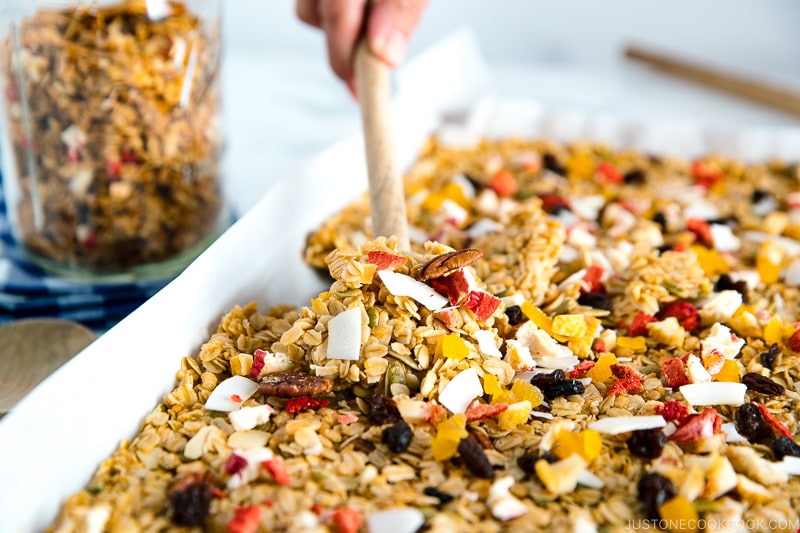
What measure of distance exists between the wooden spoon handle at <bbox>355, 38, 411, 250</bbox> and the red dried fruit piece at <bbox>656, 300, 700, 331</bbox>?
303 millimetres

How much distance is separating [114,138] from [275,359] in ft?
1.49

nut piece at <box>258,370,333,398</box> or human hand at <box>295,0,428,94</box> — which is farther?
human hand at <box>295,0,428,94</box>

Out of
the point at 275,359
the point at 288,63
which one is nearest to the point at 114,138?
the point at 275,359

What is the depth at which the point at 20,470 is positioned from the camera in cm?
A: 66

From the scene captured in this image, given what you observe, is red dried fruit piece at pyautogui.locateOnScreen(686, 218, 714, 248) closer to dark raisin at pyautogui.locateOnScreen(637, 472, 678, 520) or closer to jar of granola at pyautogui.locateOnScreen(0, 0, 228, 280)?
dark raisin at pyautogui.locateOnScreen(637, 472, 678, 520)

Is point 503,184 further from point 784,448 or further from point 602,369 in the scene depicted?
point 784,448

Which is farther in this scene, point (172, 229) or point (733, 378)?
point (172, 229)

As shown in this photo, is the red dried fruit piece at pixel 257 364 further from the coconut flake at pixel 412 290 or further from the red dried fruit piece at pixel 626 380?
the red dried fruit piece at pixel 626 380

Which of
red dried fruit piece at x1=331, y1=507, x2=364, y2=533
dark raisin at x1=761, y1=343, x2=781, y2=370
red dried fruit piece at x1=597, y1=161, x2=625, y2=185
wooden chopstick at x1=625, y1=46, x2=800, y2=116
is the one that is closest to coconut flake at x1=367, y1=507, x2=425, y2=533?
red dried fruit piece at x1=331, y1=507, x2=364, y2=533

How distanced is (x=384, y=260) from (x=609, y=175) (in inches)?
25.5

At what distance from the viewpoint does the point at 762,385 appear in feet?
2.80

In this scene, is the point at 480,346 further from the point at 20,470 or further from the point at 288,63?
the point at 288,63

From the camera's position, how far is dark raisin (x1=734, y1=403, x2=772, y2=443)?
794 millimetres

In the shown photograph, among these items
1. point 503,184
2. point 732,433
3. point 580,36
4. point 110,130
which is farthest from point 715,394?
point 580,36
